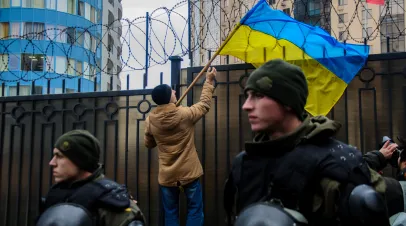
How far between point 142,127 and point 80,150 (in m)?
3.72

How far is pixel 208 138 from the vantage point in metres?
6.46

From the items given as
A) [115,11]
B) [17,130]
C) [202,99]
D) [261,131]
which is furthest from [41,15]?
[261,131]

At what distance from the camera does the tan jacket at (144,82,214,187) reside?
5.55m

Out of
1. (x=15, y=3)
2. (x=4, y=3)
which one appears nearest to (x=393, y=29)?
(x=15, y=3)

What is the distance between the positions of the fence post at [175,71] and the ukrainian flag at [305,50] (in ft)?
2.58

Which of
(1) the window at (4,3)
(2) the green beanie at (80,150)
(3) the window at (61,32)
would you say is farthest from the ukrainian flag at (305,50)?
(1) the window at (4,3)

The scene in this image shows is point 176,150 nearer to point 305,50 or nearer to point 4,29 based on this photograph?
point 305,50

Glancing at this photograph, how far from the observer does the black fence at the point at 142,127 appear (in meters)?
5.90

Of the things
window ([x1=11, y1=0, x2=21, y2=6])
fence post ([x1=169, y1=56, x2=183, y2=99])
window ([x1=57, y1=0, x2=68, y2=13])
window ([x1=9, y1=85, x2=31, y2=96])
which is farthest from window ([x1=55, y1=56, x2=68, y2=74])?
fence post ([x1=169, y1=56, x2=183, y2=99])

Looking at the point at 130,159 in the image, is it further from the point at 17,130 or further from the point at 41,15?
the point at 41,15

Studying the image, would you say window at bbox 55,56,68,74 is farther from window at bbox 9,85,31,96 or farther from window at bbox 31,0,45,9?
window at bbox 31,0,45,9

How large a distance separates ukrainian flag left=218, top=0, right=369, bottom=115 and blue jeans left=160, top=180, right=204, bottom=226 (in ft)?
4.97

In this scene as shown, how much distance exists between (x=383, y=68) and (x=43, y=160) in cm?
464

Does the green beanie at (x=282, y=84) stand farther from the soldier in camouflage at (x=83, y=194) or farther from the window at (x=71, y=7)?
the window at (x=71, y=7)
